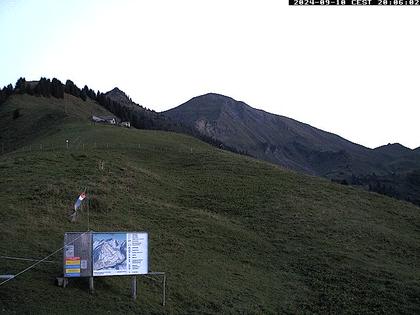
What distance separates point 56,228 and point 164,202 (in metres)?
14.8

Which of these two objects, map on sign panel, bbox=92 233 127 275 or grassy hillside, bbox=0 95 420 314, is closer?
map on sign panel, bbox=92 233 127 275

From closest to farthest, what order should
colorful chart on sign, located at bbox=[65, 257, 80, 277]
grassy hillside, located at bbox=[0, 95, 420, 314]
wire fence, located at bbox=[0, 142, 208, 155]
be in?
colorful chart on sign, located at bbox=[65, 257, 80, 277]
grassy hillside, located at bbox=[0, 95, 420, 314]
wire fence, located at bbox=[0, 142, 208, 155]

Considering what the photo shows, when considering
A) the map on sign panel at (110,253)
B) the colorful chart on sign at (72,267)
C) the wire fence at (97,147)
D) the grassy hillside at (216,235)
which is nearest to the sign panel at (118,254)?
the map on sign panel at (110,253)

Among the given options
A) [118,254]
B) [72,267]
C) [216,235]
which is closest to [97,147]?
[216,235]

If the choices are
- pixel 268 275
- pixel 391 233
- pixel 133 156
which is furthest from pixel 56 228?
pixel 133 156

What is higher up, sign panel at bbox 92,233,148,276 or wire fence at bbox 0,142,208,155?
wire fence at bbox 0,142,208,155

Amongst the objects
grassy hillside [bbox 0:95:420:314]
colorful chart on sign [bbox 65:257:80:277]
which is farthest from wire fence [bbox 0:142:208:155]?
colorful chart on sign [bbox 65:257:80:277]

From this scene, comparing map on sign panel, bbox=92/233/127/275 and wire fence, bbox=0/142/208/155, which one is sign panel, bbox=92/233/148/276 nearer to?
map on sign panel, bbox=92/233/127/275

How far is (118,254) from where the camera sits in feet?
60.7

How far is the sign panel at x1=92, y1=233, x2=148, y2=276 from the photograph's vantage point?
Answer: 1823 centimetres

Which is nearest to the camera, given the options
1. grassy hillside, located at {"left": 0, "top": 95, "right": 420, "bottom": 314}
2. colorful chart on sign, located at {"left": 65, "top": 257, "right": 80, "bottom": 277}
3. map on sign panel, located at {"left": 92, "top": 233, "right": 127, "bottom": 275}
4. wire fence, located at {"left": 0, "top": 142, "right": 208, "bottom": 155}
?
colorful chart on sign, located at {"left": 65, "top": 257, "right": 80, "bottom": 277}

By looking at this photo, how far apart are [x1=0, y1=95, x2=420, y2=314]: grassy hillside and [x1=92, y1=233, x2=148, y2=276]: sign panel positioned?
0.98m

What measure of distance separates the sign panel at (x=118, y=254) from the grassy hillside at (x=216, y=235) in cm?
98

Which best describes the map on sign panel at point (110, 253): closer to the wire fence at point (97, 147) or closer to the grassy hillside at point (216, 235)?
the grassy hillside at point (216, 235)
